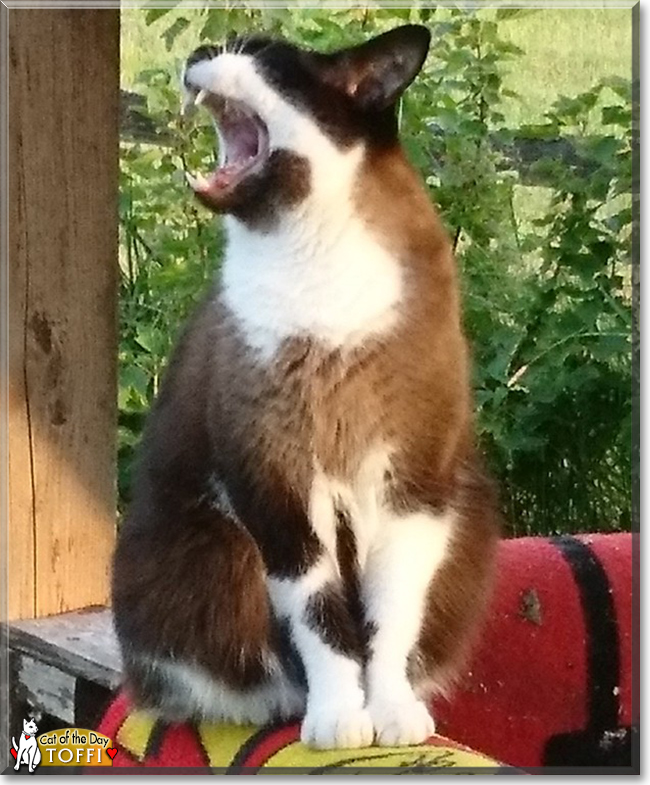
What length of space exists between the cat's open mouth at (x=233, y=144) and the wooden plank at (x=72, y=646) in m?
0.39

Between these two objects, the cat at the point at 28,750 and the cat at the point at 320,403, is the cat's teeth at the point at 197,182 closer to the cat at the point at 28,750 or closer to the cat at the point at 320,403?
the cat at the point at 320,403

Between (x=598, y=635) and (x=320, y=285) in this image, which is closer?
(x=320, y=285)

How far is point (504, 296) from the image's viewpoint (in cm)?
89

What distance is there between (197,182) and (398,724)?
1.26 feet

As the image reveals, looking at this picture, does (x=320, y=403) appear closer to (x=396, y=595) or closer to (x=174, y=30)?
(x=396, y=595)

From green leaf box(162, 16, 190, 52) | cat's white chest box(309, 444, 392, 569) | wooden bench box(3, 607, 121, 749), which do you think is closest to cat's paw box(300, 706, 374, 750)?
cat's white chest box(309, 444, 392, 569)

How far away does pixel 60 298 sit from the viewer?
94 cm

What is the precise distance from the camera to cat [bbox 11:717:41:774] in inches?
33.8

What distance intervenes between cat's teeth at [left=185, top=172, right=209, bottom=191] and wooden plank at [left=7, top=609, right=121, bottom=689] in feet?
1.25

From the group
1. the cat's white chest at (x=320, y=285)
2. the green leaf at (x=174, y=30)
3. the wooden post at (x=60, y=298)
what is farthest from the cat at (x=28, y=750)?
the green leaf at (x=174, y=30)

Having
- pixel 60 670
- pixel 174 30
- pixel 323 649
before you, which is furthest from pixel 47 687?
pixel 174 30

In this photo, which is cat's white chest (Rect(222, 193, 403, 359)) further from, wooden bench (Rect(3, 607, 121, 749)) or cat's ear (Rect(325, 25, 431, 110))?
wooden bench (Rect(3, 607, 121, 749))

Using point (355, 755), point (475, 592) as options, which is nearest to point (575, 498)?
point (475, 592)

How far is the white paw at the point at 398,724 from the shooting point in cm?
77
